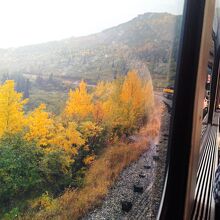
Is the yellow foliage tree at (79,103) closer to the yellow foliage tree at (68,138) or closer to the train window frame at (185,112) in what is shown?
the yellow foliage tree at (68,138)

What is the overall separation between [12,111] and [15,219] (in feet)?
0.63

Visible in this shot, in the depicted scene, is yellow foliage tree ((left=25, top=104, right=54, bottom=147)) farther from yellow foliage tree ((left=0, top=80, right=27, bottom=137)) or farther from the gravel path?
the gravel path

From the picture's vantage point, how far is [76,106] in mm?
612

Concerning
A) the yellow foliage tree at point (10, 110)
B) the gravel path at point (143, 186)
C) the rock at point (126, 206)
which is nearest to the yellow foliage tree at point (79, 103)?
the yellow foliage tree at point (10, 110)

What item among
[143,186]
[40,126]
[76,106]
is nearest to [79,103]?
[76,106]

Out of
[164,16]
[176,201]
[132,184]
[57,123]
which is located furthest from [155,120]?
[57,123]

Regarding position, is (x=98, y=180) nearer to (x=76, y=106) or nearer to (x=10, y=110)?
(x=76, y=106)

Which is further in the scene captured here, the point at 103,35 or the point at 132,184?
the point at 132,184

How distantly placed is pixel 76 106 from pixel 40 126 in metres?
0.11

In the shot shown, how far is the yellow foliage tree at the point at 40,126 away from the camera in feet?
1.65

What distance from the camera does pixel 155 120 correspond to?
4.03 feet

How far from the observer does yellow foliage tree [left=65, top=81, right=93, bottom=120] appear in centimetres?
60

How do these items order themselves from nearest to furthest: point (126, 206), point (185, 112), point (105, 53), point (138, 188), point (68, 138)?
point (68, 138) < point (105, 53) < point (126, 206) < point (138, 188) < point (185, 112)

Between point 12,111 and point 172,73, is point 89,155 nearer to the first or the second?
point 12,111
